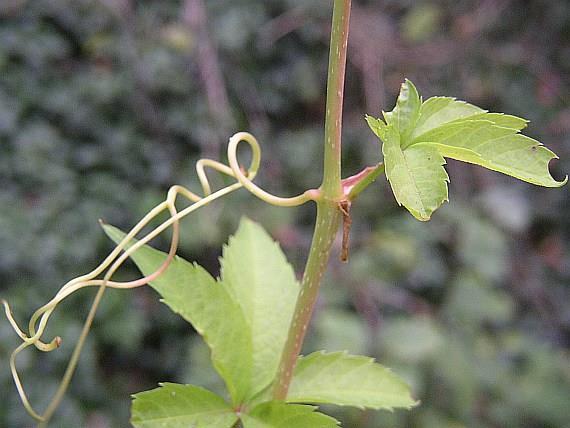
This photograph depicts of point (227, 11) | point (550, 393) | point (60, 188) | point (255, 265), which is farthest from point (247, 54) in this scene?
point (255, 265)

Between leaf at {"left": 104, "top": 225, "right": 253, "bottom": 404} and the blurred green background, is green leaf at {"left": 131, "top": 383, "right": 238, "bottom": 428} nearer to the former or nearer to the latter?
leaf at {"left": 104, "top": 225, "right": 253, "bottom": 404}

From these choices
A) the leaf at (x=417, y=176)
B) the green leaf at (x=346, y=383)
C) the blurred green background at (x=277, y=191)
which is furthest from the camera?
the blurred green background at (x=277, y=191)

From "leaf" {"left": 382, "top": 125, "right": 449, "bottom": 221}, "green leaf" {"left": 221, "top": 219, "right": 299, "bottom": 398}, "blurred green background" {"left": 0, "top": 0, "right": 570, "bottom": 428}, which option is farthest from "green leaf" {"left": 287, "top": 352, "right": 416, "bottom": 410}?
"blurred green background" {"left": 0, "top": 0, "right": 570, "bottom": 428}

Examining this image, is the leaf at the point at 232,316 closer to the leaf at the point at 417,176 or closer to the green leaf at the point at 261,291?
the green leaf at the point at 261,291

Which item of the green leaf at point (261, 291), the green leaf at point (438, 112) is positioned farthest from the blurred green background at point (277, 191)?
the green leaf at point (438, 112)

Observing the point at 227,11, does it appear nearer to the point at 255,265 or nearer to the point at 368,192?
the point at 368,192
